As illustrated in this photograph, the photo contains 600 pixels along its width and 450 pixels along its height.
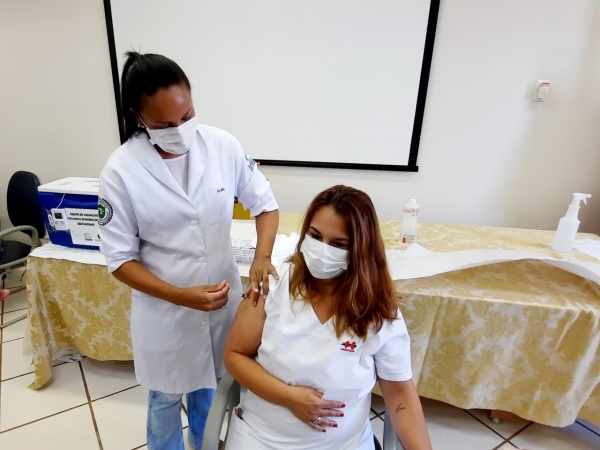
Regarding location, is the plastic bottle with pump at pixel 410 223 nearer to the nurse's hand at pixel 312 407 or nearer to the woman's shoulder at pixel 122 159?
the nurse's hand at pixel 312 407

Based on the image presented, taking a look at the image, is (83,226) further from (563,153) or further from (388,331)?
(563,153)

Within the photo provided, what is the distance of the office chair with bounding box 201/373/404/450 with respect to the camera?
85 centimetres

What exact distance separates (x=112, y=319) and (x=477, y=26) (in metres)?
2.49

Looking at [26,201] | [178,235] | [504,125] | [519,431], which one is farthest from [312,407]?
[26,201]

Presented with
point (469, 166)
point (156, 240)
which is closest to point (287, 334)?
point (156, 240)

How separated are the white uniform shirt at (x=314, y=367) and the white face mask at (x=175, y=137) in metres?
0.50

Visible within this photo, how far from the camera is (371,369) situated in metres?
0.91

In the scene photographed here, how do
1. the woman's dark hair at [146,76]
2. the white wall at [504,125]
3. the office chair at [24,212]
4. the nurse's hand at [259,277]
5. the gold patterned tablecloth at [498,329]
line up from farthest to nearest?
the office chair at [24,212] < the white wall at [504,125] < the gold patterned tablecloth at [498,329] < the nurse's hand at [259,277] < the woman's dark hair at [146,76]

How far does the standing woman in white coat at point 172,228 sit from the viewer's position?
84 cm

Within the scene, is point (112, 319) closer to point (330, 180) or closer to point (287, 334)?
point (287, 334)

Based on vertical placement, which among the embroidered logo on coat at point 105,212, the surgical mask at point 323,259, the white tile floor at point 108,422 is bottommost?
the white tile floor at point 108,422

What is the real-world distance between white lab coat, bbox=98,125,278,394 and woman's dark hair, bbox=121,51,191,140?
157 mm

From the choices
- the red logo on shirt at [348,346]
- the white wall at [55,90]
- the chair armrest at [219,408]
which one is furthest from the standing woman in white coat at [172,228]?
the white wall at [55,90]

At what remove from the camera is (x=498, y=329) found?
1.30 m
